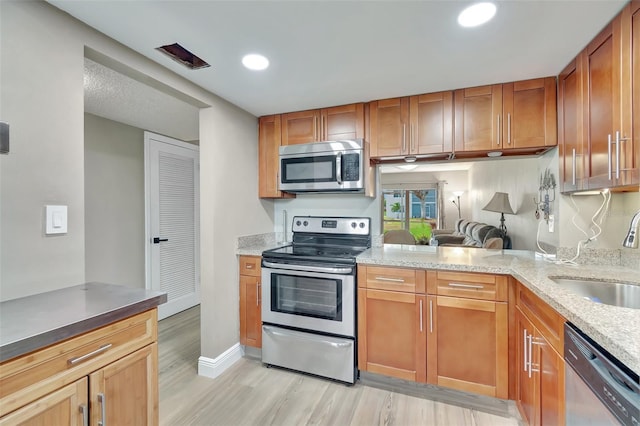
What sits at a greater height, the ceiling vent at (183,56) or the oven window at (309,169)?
the ceiling vent at (183,56)

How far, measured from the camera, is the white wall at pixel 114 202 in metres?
2.72

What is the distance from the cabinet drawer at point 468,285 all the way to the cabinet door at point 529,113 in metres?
0.95

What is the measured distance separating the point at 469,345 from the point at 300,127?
2.14 metres

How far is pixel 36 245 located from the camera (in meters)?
1.21

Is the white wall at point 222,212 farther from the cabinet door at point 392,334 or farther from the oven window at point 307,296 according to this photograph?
the cabinet door at point 392,334

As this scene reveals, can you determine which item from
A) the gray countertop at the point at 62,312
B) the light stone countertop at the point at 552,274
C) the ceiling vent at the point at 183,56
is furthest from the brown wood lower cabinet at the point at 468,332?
the ceiling vent at the point at 183,56

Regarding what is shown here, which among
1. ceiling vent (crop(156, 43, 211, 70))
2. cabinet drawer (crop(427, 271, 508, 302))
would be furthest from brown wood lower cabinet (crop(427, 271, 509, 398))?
ceiling vent (crop(156, 43, 211, 70))

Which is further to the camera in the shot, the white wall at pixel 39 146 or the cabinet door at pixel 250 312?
the cabinet door at pixel 250 312

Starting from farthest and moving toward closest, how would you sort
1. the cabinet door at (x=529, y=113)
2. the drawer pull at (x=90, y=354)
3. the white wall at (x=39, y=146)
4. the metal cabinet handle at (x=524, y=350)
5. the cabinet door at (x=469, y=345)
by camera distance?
the cabinet door at (x=529, y=113) → the cabinet door at (x=469, y=345) → the metal cabinet handle at (x=524, y=350) → the white wall at (x=39, y=146) → the drawer pull at (x=90, y=354)

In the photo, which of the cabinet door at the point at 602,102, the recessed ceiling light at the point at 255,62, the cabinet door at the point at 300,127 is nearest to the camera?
the cabinet door at the point at 602,102

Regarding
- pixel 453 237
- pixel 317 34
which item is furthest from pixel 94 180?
pixel 453 237

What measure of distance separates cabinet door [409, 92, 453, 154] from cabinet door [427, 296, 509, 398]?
1.12 metres

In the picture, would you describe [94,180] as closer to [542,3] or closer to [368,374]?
[368,374]

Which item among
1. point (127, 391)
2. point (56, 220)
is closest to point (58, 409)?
point (127, 391)
